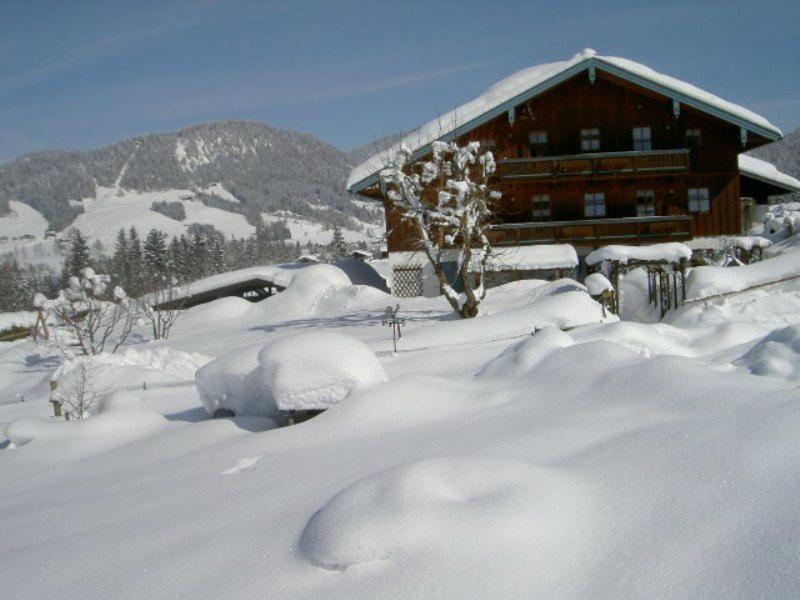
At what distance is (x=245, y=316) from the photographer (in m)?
27.4

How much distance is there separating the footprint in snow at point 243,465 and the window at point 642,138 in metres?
27.1

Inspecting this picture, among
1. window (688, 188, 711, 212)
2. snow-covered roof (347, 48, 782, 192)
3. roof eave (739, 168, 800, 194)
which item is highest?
snow-covered roof (347, 48, 782, 192)

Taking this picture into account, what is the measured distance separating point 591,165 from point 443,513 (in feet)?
86.6

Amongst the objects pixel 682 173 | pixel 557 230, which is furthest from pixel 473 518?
pixel 682 173

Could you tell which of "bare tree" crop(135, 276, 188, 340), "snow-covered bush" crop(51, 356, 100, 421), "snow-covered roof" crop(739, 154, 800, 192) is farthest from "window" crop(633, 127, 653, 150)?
"snow-covered bush" crop(51, 356, 100, 421)

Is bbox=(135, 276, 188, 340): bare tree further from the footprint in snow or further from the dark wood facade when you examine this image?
the footprint in snow

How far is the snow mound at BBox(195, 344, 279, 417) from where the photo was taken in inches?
331

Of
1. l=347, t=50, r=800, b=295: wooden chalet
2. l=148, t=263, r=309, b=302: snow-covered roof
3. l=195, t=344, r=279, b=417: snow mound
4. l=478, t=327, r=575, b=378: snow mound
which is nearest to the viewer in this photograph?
l=478, t=327, r=575, b=378: snow mound

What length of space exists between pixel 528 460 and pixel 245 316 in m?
23.5

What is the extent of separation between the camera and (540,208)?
2952 cm

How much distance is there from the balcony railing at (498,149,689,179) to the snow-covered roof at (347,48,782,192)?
2384 millimetres

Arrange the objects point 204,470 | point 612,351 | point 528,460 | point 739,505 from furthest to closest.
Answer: point 612,351
point 204,470
point 528,460
point 739,505

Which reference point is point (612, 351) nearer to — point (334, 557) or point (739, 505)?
point (739, 505)

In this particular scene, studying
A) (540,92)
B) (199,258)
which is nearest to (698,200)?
(540,92)
